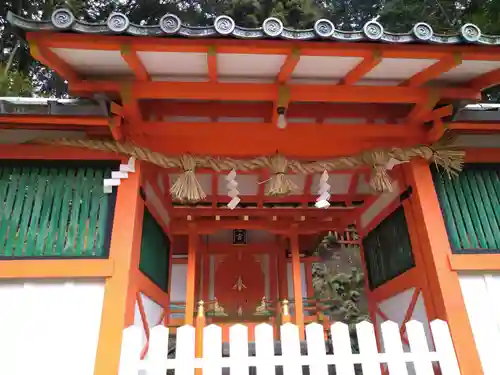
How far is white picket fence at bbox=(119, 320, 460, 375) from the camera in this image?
2729 mm

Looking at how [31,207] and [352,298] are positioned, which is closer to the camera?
[31,207]

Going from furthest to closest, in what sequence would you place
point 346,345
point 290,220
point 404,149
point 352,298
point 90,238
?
point 352,298
point 290,220
point 404,149
point 90,238
point 346,345

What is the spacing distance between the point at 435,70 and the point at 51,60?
3.20m

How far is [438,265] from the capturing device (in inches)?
141

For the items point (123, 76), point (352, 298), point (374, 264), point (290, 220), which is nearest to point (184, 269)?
point (290, 220)

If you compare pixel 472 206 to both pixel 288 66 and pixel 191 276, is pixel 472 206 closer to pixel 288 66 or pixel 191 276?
pixel 288 66

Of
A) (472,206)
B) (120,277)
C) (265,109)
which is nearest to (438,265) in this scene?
(472,206)

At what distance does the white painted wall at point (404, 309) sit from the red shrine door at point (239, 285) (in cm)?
390

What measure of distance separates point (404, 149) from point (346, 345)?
84.5 inches

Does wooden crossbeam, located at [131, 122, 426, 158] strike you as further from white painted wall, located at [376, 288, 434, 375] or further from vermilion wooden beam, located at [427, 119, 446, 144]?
white painted wall, located at [376, 288, 434, 375]

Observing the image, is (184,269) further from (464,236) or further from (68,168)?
(464,236)

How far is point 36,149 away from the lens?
375cm

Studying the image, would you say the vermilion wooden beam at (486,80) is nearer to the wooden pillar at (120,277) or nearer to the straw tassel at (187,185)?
the straw tassel at (187,185)

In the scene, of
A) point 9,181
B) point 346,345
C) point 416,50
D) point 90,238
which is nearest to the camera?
point 346,345
